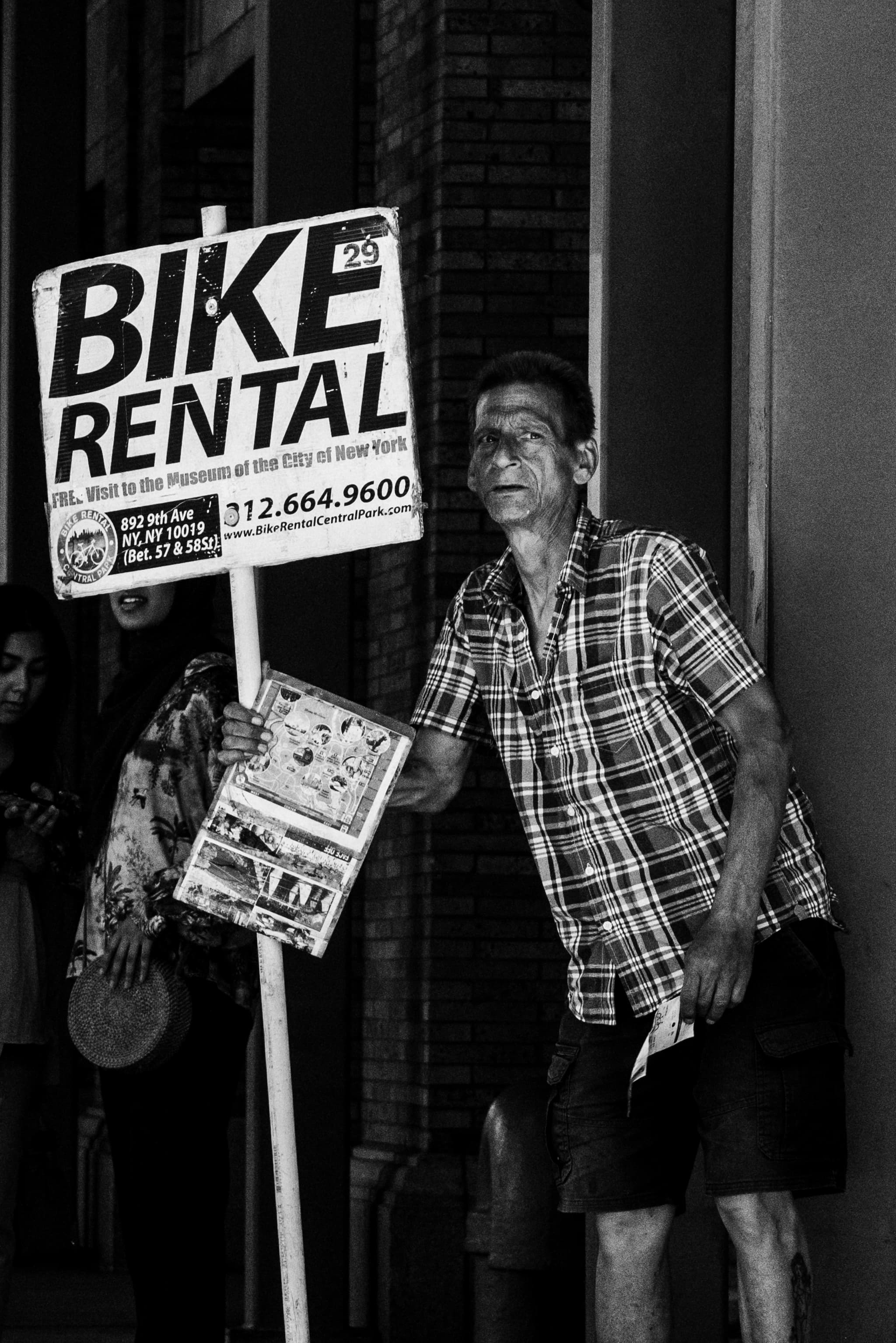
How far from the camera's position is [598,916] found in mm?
3758

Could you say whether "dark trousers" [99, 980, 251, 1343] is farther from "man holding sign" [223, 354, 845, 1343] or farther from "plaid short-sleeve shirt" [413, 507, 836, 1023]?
"plaid short-sleeve shirt" [413, 507, 836, 1023]

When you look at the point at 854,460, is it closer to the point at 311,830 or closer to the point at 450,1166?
the point at 311,830

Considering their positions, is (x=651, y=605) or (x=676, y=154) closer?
(x=651, y=605)

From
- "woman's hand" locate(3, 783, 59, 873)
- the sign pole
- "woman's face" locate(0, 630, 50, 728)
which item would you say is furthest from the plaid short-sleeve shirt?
"woman's face" locate(0, 630, 50, 728)

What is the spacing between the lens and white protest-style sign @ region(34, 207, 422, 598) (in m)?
3.88

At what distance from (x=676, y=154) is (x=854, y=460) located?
2.85ft

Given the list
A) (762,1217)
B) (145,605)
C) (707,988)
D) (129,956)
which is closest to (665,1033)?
(707,988)

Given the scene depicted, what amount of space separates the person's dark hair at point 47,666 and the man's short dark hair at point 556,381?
170 centimetres

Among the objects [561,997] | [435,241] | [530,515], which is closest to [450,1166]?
[561,997]

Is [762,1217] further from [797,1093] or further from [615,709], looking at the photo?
[615,709]

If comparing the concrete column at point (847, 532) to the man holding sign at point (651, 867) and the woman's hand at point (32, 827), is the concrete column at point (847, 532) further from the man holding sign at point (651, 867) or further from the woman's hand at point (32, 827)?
the woman's hand at point (32, 827)

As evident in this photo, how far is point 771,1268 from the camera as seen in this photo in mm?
3561

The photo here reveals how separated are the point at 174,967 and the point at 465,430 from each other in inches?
114

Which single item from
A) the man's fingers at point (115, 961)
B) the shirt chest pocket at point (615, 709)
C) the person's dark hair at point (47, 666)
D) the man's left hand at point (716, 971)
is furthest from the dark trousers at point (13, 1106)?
the man's left hand at point (716, 971)
